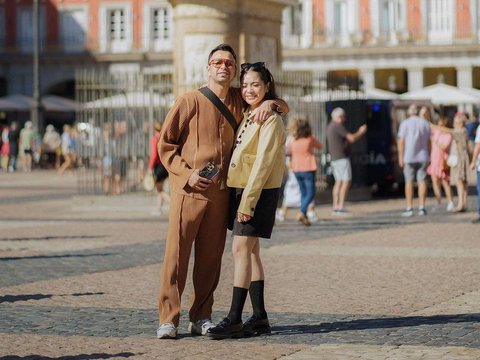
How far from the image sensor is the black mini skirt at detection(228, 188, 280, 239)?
9078 mm

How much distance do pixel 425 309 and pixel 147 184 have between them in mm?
11515

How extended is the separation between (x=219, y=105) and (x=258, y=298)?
123cm

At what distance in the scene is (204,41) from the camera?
22.9 meters

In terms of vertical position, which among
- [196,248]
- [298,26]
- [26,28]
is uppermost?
[26,28]

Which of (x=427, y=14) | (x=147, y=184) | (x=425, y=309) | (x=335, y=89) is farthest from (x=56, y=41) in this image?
(x=425, y=309)

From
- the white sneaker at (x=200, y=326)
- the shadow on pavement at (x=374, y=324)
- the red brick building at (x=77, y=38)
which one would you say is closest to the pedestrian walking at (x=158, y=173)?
the shadow on pavement at (x=374, y=324)

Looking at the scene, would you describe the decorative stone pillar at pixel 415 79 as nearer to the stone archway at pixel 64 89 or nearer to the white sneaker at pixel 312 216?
the stone archway at pixel 64 89

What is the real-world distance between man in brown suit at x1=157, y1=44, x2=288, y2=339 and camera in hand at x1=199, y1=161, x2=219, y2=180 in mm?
34

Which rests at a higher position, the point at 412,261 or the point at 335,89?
the point at 335,89

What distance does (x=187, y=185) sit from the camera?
906cm

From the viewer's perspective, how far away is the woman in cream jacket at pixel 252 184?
354 inches

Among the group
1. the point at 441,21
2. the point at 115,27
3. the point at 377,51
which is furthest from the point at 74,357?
the point at 115,27

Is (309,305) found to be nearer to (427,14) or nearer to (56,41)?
Result: (427,14)

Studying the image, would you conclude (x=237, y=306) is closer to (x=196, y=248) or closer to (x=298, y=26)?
(x=196, y=248)
